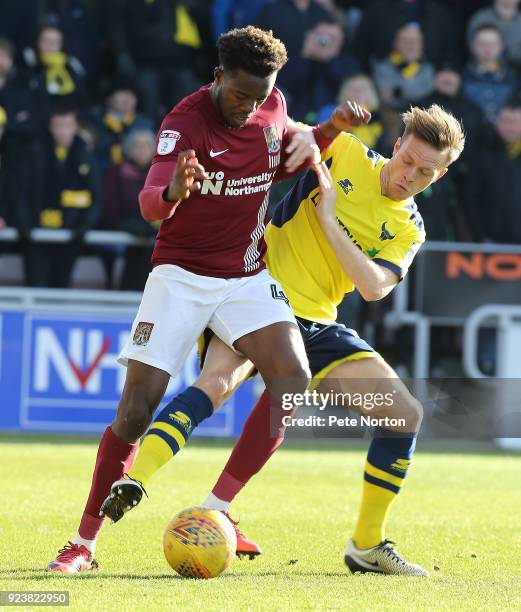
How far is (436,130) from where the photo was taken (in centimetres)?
586

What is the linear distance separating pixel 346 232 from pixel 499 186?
7253mm

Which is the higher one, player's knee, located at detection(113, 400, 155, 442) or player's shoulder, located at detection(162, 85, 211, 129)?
player's shoulder, located at detection(162, 85, 211, 129)

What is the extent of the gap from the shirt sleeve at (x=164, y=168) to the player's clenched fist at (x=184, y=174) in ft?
0.28

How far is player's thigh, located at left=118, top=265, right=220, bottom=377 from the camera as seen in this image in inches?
222

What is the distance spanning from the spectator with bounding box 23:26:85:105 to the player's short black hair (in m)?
7.55

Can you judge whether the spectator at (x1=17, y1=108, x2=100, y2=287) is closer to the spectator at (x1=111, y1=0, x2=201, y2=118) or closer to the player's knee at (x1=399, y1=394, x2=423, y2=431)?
the spectator at (x1=111, y1=0, x2=201, y2=118)

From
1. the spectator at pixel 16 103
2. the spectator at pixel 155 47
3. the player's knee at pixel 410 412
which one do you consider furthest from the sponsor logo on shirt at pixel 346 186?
the spectator at pixel 155 47

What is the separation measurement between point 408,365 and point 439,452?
47.1 inches

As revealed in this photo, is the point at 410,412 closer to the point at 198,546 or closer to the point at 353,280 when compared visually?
the point at 353,280

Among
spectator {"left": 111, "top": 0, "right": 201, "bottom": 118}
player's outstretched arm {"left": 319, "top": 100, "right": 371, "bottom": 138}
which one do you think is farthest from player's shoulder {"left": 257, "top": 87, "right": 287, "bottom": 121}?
spectator {"left": 111, "top": 0, "right": 201, "bottom": 118}

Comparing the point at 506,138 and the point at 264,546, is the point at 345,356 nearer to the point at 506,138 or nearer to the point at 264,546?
the point at 264,546

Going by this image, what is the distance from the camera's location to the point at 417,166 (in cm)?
596

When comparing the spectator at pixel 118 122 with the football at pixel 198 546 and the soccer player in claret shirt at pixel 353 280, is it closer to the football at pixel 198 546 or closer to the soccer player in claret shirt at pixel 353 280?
the soccer player in claret shirt at pixel 353 280

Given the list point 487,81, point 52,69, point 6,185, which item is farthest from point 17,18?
point 487,81
